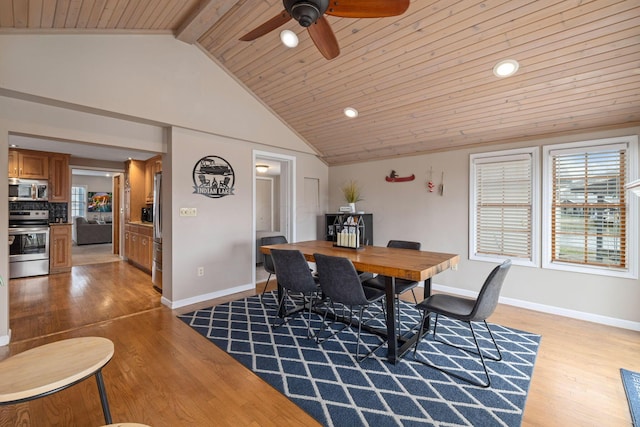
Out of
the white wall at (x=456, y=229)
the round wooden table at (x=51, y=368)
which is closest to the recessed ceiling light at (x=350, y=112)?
the white wall at (x=456, y=229)

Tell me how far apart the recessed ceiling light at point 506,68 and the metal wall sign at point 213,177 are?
11.0 feet

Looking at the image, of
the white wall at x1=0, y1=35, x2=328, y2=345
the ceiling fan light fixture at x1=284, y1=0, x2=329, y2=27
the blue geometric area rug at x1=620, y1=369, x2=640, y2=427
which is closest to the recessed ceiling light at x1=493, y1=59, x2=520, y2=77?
the ceiling fan light fixture at x1=284, y1=0, x2=329, y2=27

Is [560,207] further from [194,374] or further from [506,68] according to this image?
[194,374]

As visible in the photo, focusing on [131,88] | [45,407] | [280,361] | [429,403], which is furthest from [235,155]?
[429,403]

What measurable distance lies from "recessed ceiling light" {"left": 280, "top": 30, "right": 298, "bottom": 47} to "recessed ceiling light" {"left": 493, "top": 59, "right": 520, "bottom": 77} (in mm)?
1971

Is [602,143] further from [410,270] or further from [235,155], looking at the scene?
[235,155]

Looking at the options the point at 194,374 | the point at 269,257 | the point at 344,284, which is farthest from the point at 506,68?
the point at 194,374

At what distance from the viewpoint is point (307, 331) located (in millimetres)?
2967

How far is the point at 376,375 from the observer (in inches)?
86.8

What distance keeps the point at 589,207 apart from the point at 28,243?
8.40 m

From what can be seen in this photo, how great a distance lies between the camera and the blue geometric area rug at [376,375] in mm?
1797

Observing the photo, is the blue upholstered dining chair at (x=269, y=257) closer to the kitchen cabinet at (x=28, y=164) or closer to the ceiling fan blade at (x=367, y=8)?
the ceiling fan blade at (x=367, y=8)

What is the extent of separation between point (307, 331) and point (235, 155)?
8.73 feet

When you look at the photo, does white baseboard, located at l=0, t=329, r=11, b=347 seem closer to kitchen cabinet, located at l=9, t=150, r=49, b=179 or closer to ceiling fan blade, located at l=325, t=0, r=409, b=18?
ceiling fan blade, located at l=325, t=0, r=409, b=18
